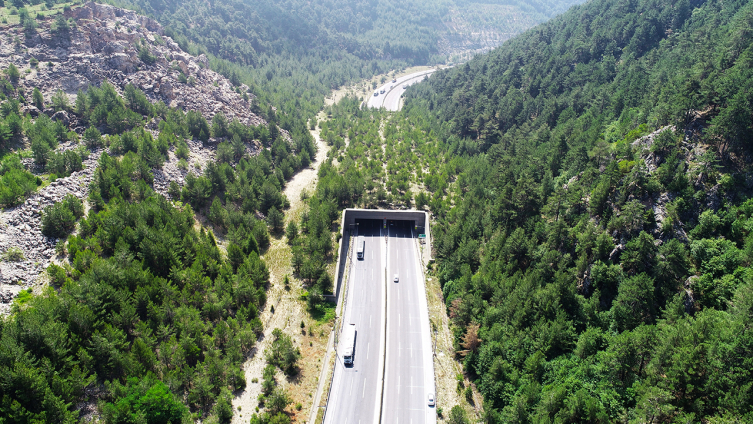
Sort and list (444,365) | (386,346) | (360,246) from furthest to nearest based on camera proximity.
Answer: (360,246) → (386,346) → (444,365)

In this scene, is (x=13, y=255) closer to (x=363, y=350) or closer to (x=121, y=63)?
(x=363, y=350)

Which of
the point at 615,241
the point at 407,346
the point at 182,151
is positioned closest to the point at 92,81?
the point at 182,151

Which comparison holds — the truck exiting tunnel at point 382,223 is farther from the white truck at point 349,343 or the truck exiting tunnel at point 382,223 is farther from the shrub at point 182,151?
the shrub at point 182,151

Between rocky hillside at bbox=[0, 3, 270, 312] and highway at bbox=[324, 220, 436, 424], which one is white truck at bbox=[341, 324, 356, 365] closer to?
highway at bbox=[324, 220, 436, 424]

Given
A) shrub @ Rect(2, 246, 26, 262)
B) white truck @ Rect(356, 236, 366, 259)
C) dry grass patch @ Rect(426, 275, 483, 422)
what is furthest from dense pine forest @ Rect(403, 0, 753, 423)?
shrub @ Rect(2, 246, 26, 262)

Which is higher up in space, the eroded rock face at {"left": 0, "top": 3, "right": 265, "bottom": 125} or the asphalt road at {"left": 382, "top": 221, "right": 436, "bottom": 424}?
the eroded rock face at {"left": 0, "top": 3, "right": 265, "bottom": 125}

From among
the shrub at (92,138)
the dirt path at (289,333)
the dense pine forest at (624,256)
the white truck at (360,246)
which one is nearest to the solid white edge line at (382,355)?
the white truck at (360,246)
